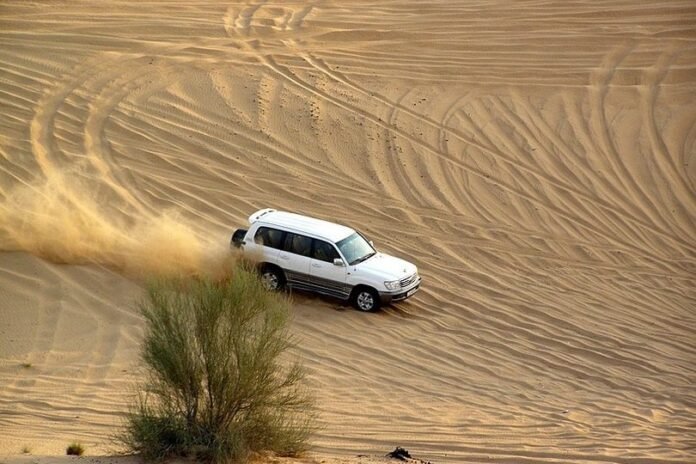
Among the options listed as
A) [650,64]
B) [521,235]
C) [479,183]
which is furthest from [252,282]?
[650,64]

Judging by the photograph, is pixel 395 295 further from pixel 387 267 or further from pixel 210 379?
pixel 210 379

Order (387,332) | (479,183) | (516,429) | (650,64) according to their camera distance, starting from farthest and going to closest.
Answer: (650,64) < (479,183) < (387,332) < (516,429)

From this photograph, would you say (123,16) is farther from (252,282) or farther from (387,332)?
(252,282)

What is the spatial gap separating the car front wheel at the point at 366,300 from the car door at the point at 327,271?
195mm

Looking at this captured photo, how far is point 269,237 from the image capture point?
18.8 metres

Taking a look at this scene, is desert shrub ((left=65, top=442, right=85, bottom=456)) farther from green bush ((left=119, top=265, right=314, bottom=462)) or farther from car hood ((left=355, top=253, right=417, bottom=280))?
car hood ((left=355, top=253, right=417, bottom=280))

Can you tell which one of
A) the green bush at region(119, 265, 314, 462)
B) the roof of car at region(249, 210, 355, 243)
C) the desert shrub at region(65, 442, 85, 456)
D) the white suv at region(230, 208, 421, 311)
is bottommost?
the desert shrub at region(65, 442, 85, 456)

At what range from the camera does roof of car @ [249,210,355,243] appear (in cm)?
1873

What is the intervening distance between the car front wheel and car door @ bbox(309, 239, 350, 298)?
20 cm

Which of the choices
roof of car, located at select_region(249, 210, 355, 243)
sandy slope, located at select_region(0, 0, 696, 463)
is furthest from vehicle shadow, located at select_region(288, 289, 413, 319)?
roof of car, located at select_region(249, 210, 355, 243)

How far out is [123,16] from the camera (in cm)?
3042

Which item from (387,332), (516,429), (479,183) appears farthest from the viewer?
(479,183)

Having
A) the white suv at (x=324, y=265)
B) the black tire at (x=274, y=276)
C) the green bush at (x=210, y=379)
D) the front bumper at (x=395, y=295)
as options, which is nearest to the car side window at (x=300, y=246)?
the white suv at (x=324, y=265)

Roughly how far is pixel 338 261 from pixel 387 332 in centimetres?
156
